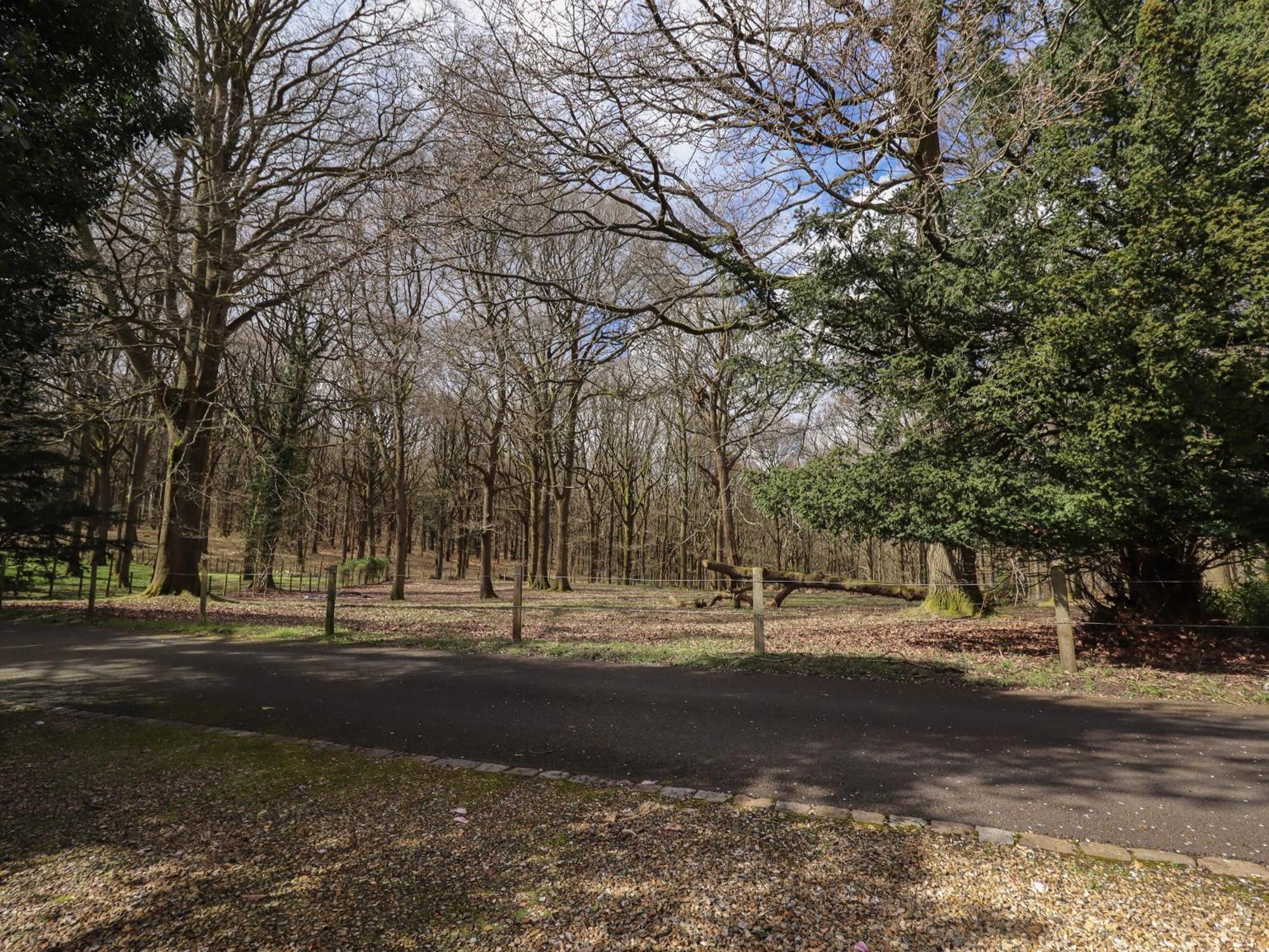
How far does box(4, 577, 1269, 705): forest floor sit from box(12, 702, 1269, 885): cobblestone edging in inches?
164

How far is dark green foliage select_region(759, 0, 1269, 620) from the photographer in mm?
7102

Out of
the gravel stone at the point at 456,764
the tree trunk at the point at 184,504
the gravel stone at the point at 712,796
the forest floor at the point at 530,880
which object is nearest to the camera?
the forest floor at the point at 530,880

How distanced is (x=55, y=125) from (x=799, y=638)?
11.0 meters

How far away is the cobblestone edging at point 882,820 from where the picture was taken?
3.08 meters

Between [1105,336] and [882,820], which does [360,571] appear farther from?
[882,820]

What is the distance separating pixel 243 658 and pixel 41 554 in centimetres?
353

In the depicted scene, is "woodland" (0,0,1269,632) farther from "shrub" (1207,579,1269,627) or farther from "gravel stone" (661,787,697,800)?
"gravel stone" (661,787,697,800)

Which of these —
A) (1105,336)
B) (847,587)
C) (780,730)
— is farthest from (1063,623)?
(847,587)

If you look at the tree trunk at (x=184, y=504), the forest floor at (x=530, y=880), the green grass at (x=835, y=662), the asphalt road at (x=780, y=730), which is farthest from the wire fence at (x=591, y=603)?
the forest floor at (x=530, y=880)

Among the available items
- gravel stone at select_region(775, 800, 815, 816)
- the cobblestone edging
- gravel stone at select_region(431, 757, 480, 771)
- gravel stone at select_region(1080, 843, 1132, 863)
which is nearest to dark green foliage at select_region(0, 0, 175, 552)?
the cobblestone edging

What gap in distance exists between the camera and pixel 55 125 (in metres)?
5.10

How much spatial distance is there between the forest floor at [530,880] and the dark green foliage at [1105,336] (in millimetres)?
5833

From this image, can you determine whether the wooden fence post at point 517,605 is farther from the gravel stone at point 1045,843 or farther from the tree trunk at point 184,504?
the tree trunk at point 184,504

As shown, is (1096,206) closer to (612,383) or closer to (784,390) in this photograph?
(784,390)
